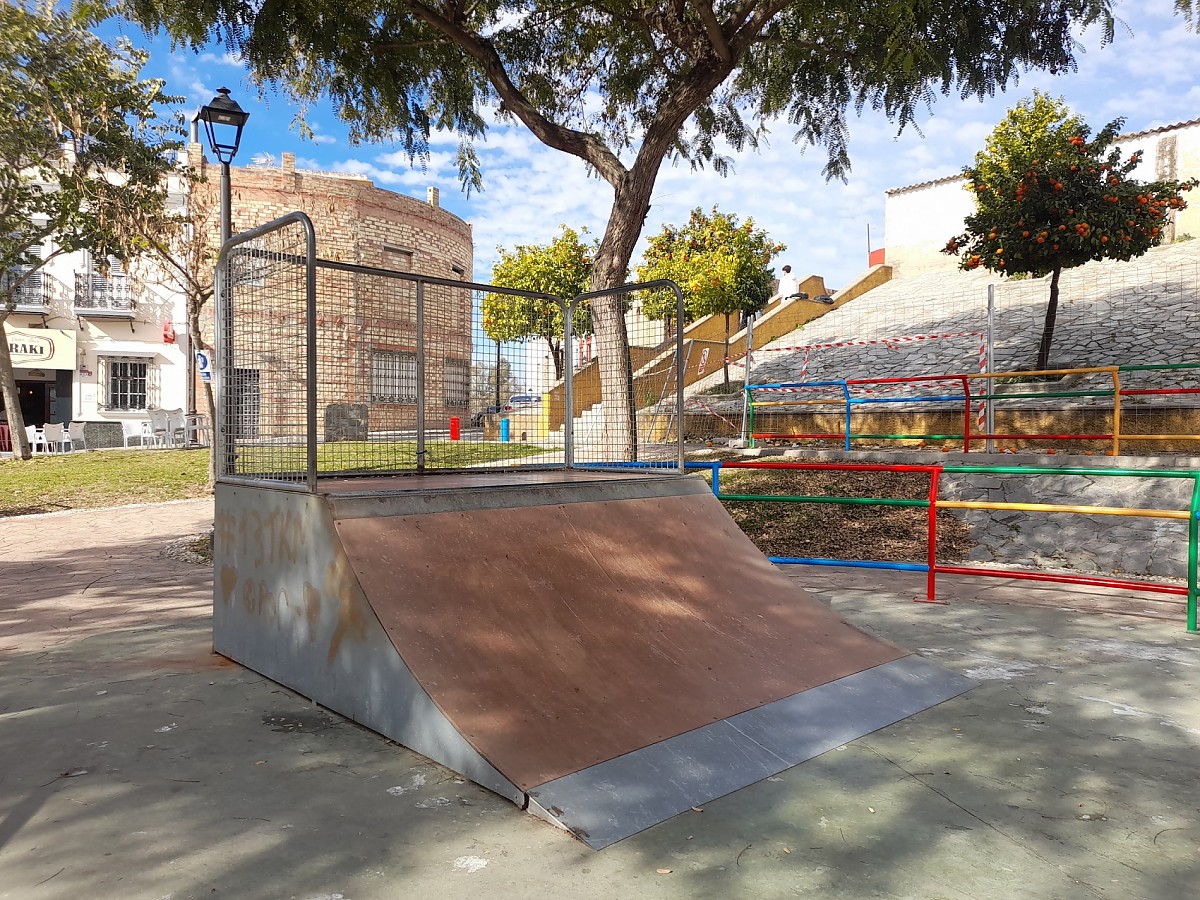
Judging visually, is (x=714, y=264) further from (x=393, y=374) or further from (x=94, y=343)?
(x=94, y=343)

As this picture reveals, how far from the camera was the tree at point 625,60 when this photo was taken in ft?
25.6

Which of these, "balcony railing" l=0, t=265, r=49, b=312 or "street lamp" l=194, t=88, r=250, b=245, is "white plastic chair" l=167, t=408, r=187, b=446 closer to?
"balcony railing" l=0, t=265, r=49, b=312

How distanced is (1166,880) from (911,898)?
68 cm

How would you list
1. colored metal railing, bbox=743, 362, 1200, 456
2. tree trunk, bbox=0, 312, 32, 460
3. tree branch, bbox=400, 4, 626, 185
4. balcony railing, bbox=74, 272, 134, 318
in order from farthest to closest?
1. balcony railing, bbox=74, 272, 134, 318
2. tree trunk, bbox=0, 312, 32, 460
3. tree branch, bbox=400, 4, 626, 185
4. colored metal railing, bbox=743, 362, 1200, 456

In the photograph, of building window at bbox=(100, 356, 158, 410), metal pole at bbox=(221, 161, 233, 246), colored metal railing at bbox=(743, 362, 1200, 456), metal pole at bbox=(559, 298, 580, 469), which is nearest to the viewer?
metal pole at bbox=(559, 298, 580, 469)

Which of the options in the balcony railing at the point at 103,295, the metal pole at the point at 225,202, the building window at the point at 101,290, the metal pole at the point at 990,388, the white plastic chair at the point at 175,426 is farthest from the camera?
the building window at the point at 101,290

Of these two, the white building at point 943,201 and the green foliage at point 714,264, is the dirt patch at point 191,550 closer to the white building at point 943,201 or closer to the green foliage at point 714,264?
the green foliage at point 714,264

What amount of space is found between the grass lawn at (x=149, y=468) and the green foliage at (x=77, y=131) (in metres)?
4.03

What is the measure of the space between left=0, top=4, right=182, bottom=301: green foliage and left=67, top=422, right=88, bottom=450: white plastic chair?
5.61m

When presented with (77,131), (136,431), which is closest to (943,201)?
(77,131)

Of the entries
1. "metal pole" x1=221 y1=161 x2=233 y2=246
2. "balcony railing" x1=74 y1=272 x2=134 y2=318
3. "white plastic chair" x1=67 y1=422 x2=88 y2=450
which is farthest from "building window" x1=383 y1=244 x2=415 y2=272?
"metal pole" x1=221 y1=161 x2=233 y2=246

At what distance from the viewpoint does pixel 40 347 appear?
24.9 m

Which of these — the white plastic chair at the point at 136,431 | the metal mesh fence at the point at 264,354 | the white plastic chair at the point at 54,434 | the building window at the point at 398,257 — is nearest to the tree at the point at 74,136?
the white plastic chair at the point at 54,434

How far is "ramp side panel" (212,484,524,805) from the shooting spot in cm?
263
